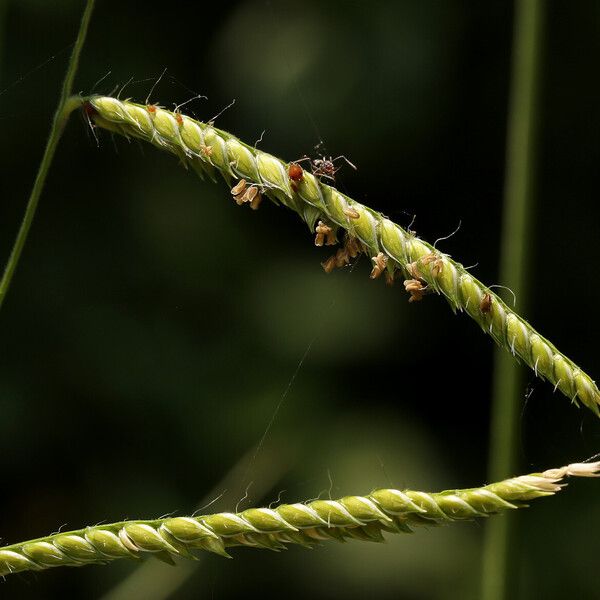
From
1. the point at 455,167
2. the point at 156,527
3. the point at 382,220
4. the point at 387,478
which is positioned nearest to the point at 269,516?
the point at 156,527

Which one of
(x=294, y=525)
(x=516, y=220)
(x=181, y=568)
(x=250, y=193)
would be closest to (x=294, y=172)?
(x=250, y=193)

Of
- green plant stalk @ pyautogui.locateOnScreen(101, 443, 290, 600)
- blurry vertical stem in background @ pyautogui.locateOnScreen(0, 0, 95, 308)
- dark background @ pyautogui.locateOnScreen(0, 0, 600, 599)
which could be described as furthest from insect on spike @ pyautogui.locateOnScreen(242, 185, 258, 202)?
dark background @ pyautogui.locateOnScreen(0, 0, 600, 599)

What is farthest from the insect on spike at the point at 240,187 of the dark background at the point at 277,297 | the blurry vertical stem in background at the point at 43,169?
the dark background at the point at 277,297

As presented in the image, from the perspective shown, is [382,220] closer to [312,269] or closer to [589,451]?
[312,269]

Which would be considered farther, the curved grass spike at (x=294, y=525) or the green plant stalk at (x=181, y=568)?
the green plant stalk at (x=181, y=568)

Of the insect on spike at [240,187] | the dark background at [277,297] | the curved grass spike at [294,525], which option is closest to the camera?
the curved grass spike at [294,525]

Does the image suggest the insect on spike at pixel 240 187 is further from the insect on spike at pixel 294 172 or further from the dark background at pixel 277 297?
the dark background at pixel 277 297
